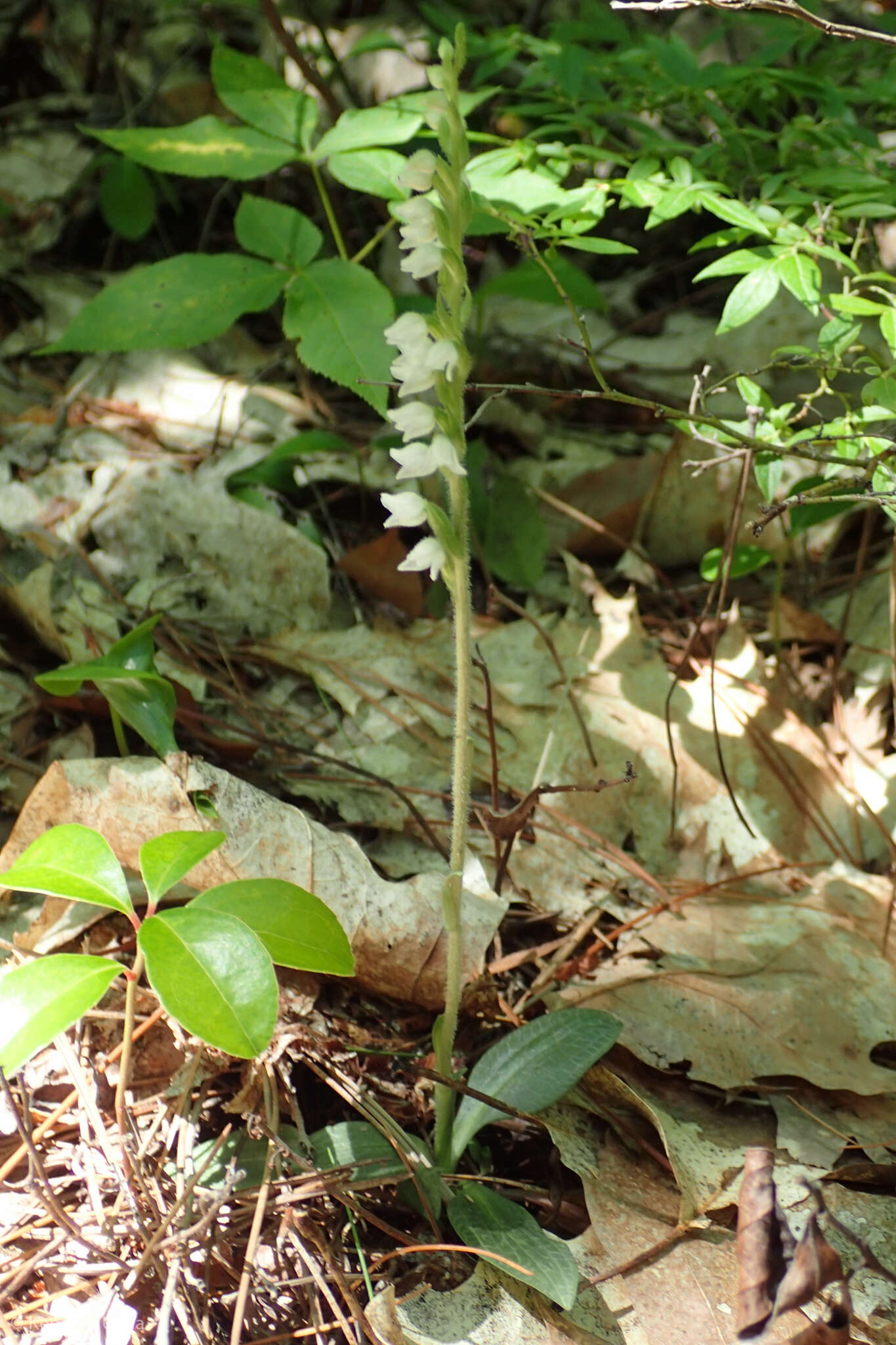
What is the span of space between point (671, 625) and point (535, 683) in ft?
1.49

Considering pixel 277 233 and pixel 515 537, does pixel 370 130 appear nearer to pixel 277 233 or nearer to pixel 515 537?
pixel 277 233

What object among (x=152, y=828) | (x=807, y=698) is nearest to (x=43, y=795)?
(x=152, y=828)

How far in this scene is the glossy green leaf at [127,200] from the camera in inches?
129

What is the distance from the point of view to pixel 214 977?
3.97 feet

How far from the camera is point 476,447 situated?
2.72m

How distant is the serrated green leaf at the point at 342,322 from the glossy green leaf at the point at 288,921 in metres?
1.07

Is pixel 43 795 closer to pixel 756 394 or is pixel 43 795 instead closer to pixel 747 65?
pixel 756 394

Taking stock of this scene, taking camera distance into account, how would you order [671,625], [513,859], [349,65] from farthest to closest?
[349,65] < [671,625] < [513,859]

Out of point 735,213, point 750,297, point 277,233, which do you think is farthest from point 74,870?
point 277,233

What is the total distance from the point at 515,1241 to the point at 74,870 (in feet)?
2.61

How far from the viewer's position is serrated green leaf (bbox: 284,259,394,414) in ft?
6.89

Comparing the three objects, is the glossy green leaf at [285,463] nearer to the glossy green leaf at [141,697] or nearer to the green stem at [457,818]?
the glossy green leaf at [141,697]

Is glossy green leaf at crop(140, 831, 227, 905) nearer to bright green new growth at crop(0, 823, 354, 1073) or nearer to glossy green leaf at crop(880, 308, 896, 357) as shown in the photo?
bright green new growth at crop(0, 823, 354, 1073)

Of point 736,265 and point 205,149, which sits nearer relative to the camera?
point 736,265
